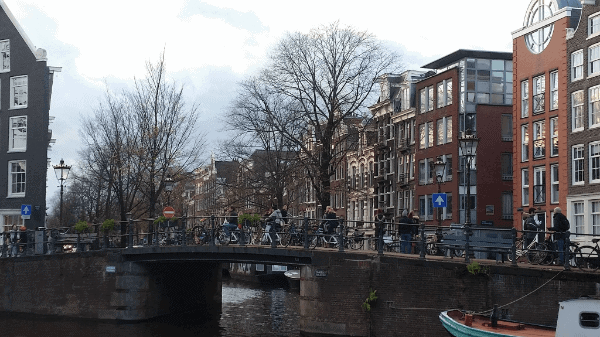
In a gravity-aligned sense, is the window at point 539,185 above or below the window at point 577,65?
below

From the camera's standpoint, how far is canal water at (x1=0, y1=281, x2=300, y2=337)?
3064cm

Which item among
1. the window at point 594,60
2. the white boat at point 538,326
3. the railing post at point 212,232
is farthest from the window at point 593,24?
the white boat at point 538,326

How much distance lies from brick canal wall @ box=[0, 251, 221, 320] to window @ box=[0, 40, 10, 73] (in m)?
19.1

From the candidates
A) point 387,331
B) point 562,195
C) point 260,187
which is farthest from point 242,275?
point 387,331

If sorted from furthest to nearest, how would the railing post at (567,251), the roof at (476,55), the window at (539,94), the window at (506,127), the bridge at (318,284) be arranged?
1. the roof at (476,55)
2. the window at (506,127)
3. the window at (539,94)
4. the bridge at (318,284)
5. the railing post at (567,251)

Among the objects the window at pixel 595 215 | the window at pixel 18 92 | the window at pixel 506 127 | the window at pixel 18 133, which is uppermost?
the window at pixel 18 92

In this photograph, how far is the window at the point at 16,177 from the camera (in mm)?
51531

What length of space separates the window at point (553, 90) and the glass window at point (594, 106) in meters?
4.29

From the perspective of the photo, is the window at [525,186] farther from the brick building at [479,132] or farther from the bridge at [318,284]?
the bridge at [318,284]

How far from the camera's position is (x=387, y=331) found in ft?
86.8

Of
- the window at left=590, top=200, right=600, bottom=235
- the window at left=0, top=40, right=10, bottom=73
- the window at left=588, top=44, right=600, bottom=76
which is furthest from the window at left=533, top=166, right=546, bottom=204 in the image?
the window at left=0, top=40, right=10, bottom=73

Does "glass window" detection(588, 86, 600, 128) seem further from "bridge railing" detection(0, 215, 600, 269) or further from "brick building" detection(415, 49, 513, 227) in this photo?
"brick building" detection(415, 49, 513, 227)

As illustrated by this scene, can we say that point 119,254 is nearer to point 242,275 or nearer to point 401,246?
point 401,246

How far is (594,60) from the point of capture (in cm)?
4147
